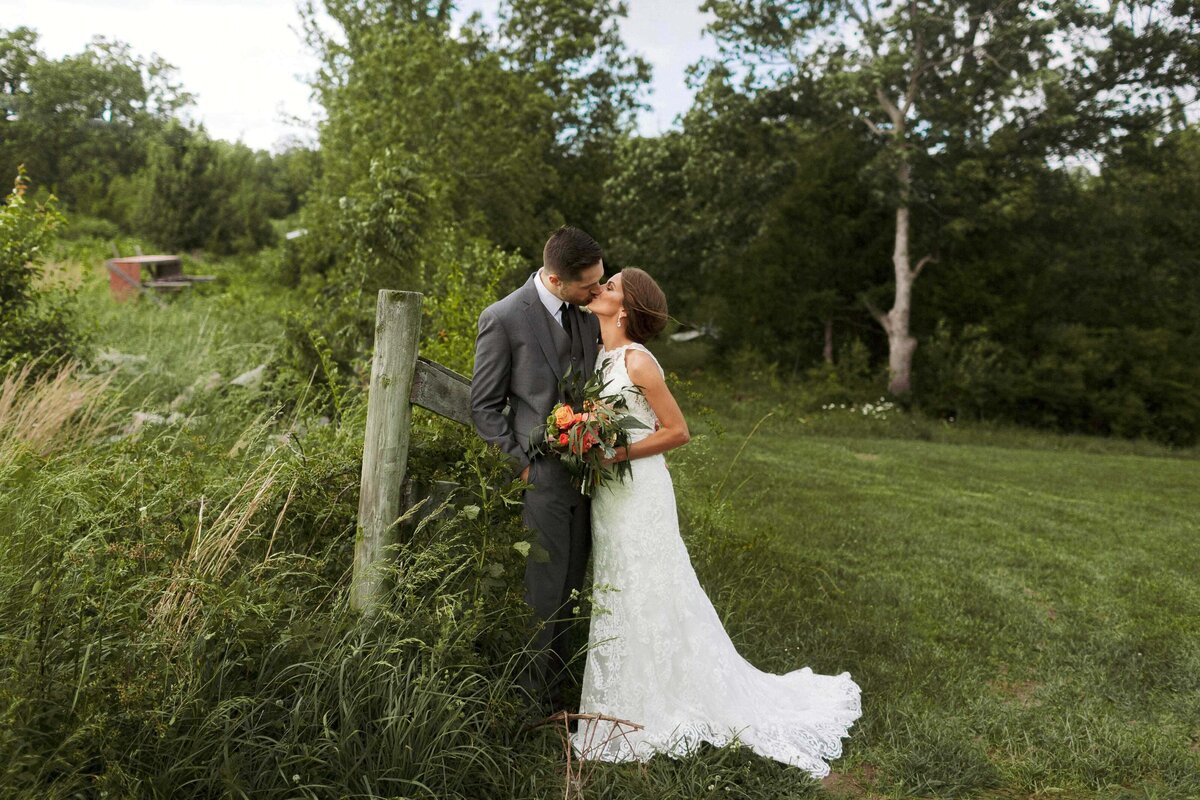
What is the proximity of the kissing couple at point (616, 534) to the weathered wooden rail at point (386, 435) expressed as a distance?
13.7 inches

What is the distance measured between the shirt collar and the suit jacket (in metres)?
0.02

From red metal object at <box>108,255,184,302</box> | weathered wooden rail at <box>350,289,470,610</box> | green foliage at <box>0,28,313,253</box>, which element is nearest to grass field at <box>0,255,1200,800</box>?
weathered wooden rail at <box>350,289,470,610</box>

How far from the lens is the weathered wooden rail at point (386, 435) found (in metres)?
3.40

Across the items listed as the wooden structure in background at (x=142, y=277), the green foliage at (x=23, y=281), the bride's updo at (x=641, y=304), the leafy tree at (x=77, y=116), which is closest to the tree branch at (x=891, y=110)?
the wooden structure in background at (x=142, y=277)

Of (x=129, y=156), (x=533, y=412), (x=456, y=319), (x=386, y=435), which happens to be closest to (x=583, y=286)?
(x=533, y=412)

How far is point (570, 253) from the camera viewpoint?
3.66 m

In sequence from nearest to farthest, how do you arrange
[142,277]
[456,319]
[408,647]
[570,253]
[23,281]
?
[408,647], [570,253], [456,319], [23,281], [142,277]

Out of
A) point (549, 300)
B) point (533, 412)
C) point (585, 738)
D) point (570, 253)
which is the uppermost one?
point (570, 253)

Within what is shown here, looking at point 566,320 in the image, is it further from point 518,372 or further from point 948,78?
point 948,78

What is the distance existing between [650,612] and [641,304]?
133cm

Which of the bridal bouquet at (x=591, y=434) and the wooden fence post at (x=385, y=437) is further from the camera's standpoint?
the bridal bouquet at (x=591, y=434)

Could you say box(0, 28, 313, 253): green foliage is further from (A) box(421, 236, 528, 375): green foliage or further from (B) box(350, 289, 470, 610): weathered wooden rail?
(B) box(350, 289, 470, 610): weathered wooden rail

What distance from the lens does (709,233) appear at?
2019 cm

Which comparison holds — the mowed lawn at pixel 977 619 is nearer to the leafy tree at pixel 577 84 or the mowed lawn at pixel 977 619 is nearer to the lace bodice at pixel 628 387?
the lace bodice at pixel 628 387
